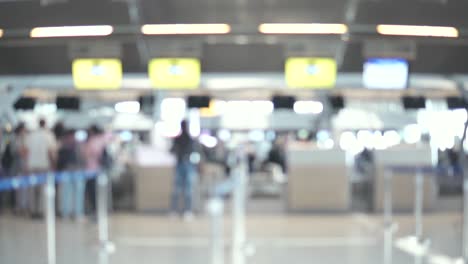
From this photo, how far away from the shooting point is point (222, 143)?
70.2 ft

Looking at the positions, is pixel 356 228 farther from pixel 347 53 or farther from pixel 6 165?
pixel 347 53

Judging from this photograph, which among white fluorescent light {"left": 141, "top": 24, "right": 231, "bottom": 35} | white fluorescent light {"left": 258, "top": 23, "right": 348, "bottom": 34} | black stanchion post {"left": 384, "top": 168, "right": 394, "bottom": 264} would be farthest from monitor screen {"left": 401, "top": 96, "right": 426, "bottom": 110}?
black stanchion post {"left": 384, "top": 168, "right": 394, "bottom": 264}

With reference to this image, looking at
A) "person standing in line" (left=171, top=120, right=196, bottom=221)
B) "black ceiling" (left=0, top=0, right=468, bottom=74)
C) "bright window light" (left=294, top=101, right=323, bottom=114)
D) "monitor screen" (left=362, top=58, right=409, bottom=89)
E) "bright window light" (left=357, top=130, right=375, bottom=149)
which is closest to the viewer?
"person standing in line" (left=171, top=120, right=196, bottom=221)

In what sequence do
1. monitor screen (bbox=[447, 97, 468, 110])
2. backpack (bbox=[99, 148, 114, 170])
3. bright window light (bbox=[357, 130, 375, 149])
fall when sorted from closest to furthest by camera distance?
backpack (bbox=[99, 148, 114, 170]) → monitor screen (bbox=[447, 97, 468, 110]) → bright window light (bbox=[357, 130, 375, 149])

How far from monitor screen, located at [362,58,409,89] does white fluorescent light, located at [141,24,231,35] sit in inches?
147

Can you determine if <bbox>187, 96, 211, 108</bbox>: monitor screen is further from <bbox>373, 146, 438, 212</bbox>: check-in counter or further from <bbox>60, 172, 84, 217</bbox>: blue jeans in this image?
<bbox>60, 172, 84, 217</bbox>: blue jeans

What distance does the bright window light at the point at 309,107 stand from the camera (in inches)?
971

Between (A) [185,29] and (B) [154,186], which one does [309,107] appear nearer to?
(A) [185,29]

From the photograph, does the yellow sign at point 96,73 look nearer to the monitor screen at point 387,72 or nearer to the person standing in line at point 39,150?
the person standing in line at point 39,150

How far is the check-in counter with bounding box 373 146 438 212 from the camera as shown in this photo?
424 inches

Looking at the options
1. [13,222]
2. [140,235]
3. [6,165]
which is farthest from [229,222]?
[6,165]

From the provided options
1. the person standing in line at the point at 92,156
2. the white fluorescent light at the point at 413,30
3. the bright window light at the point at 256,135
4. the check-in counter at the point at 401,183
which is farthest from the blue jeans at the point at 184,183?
the bright window light at the point at 256,135

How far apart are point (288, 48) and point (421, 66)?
26.1ft

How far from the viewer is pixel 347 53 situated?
18594mm
